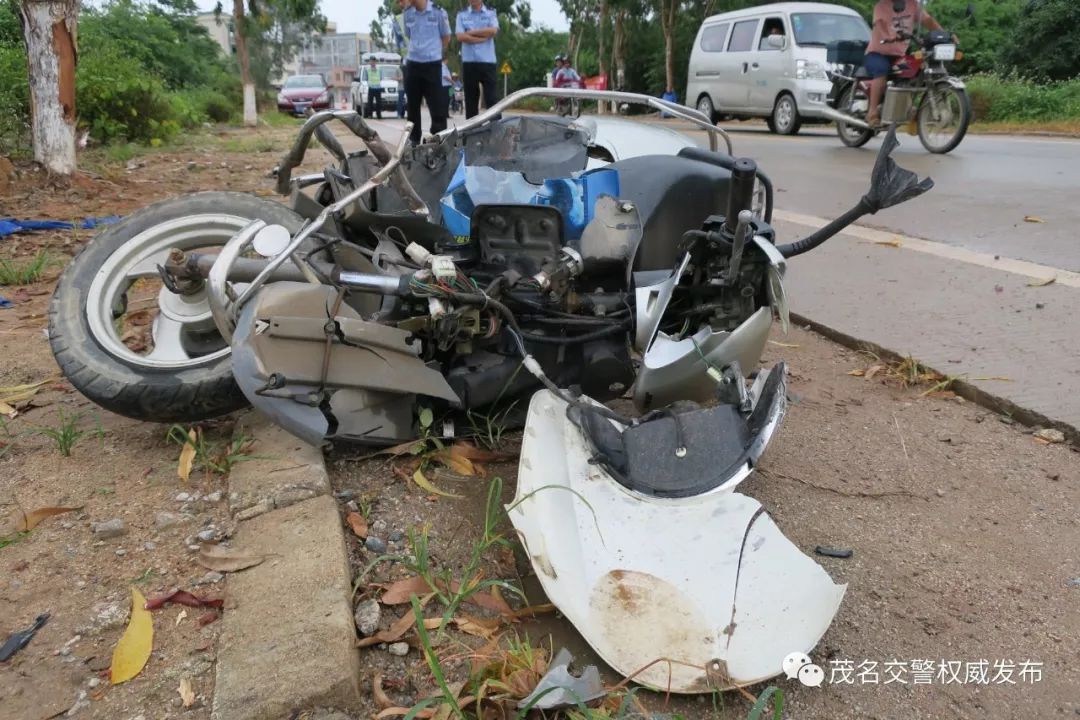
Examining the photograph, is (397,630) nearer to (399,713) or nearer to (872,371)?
(399,713)

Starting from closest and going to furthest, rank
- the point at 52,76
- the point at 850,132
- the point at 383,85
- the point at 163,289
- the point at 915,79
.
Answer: the point at 163,289, the point at 52,76, the point at 915,79, the point at 850,132, the point at 383,85

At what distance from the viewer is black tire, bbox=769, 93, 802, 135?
1277cm

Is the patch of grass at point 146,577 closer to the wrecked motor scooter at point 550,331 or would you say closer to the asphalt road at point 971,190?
the wrecked motor scooter at point 550,331

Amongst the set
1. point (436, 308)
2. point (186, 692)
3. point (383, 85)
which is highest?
point (383, 85)

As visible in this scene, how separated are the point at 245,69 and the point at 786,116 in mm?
14383

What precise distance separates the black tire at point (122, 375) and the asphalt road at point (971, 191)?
272cm

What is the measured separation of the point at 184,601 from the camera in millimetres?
1905

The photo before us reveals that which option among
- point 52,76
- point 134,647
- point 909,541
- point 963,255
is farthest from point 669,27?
point 134,647

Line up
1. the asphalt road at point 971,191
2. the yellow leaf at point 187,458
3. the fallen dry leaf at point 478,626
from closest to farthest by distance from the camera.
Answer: the fallen dry leaf at point 478,626 → the yellow leaf at point 187,458 → the asphalt road at point 971,191

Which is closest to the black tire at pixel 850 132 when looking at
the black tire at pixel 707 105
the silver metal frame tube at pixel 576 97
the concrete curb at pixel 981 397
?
the black tire at pixel 707 105

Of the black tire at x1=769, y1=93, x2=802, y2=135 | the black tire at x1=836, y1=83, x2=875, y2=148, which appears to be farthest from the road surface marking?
the black tire at x1=769, y1=93, x2=802, y2=135

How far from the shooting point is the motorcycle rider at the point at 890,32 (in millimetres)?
8836

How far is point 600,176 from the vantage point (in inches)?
98.0

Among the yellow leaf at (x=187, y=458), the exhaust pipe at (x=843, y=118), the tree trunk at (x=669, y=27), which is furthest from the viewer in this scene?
the tree trunk at (x=669, y=27)
